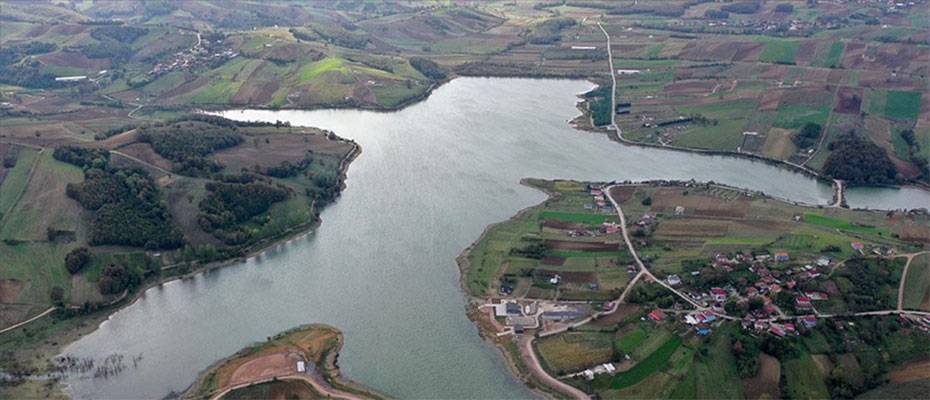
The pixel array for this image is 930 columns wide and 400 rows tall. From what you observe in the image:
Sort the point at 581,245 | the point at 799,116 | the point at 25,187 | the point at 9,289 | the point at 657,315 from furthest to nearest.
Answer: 1. the point at 799,116
2. the point at 25,187
3. the point at 581,245
4. the point at 9,289
5. the point at 657,315

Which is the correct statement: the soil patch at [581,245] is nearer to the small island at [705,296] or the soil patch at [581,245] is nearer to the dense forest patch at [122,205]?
the small island at [705,296]

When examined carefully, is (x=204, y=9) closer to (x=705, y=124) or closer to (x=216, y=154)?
(x=216, y=154)

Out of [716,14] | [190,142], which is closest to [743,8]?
[716,14]

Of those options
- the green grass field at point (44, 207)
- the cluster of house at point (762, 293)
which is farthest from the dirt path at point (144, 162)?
the cluster of house at point (762, 293)

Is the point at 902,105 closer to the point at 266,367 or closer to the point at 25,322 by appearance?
the point at 266,367

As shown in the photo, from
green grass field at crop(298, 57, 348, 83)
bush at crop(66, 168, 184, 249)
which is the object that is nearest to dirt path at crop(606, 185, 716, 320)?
bush at crop(66, 168, 184, 249)

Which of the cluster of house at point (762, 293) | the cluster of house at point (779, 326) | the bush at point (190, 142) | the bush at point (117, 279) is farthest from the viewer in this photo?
the bush at point (190, 142)

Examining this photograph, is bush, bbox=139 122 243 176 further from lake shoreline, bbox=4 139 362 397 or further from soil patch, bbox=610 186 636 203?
soil patch, bbox=610 186 636 203
